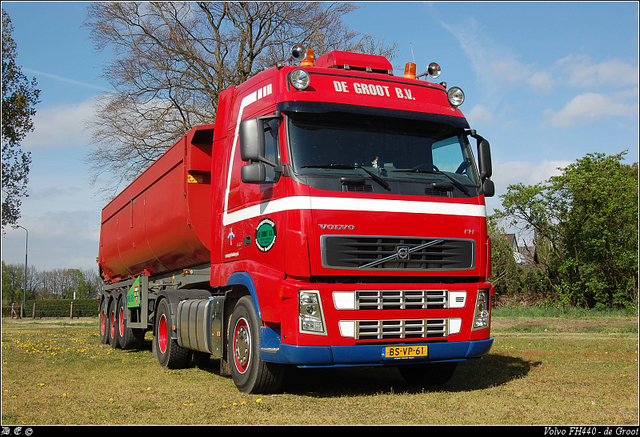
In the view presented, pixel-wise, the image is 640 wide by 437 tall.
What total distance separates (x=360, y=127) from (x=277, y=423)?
346 centimetres

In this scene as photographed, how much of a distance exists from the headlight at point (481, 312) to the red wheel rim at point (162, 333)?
5821mm

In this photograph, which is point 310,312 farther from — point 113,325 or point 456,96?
point 113,325

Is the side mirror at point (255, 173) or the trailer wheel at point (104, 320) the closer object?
the side mirror at point (255, 173)

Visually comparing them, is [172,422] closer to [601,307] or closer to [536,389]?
[536,389]

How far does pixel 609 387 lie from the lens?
780cm

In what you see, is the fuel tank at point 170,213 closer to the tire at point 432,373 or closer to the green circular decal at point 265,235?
the green circular decal at point 265,235

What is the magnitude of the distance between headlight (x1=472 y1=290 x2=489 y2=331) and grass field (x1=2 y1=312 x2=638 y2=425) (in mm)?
784

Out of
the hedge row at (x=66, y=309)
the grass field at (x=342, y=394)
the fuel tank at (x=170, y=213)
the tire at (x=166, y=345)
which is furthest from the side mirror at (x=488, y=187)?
the hedge row at (x=66, y=309)

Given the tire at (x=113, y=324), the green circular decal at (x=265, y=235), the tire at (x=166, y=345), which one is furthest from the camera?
the tire at (x=113, y=324)

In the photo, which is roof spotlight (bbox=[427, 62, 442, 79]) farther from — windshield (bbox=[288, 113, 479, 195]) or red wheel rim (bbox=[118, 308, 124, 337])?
red wheel rim (bbox=[118, 308, 124, 337])

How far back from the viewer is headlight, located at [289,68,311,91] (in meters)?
7.31

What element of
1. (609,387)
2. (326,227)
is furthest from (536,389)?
(326,227)

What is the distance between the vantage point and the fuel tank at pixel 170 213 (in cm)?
996

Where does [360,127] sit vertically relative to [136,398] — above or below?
above
